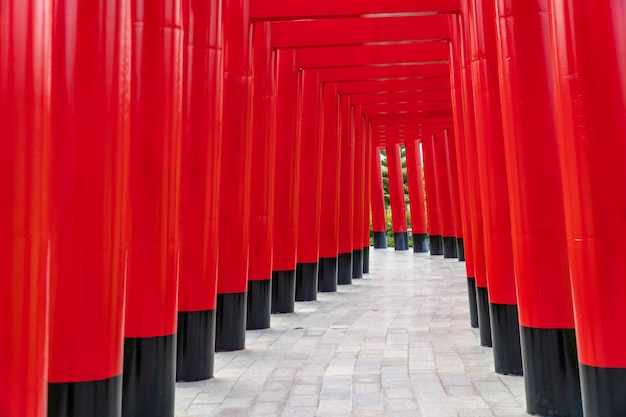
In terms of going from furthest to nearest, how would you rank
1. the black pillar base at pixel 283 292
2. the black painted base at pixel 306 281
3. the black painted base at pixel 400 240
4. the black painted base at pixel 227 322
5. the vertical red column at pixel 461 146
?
the black painted base at pixel 400 240 → the black painted base at pixel 306 281 → the black pillar base at pixel 283 292 → the vertical red column at pixel 461 146 → the black painted base at pixel 227 322

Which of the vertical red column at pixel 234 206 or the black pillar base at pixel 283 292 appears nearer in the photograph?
the vertical red column at pixel 234 206

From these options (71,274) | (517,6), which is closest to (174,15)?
(71,274)

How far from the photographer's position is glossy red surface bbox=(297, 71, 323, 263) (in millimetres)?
15031

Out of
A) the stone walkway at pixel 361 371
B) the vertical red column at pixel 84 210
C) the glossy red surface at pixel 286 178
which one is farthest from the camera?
the glossy red surface at pixel 286 178

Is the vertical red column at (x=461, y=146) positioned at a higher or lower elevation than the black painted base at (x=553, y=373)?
higher

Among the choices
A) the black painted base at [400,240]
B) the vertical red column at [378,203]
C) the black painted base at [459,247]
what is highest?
the vertical red column at [378,203]

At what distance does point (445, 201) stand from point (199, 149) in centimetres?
2339

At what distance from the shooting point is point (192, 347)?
757 cm

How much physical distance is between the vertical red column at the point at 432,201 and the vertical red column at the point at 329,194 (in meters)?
15.4

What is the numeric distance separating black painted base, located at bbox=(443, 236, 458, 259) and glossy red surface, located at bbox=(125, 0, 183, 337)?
80.3 feet

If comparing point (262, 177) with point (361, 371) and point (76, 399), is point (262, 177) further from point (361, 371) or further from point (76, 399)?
point (76, 399)

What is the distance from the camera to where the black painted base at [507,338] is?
7.61m

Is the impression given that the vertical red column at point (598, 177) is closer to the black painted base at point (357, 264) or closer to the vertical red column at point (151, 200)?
the vertical red column at point (151, 200)

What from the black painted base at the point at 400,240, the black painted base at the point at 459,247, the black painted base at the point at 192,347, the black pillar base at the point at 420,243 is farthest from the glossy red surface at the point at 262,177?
the black painted base at the point at 400,240
